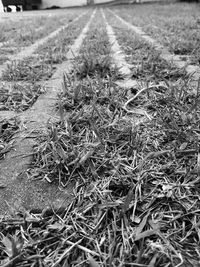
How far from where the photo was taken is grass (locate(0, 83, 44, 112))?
44.8 inches

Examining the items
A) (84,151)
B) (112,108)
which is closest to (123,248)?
(84,151)

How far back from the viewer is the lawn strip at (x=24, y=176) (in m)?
0.63

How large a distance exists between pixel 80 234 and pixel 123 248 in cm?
11

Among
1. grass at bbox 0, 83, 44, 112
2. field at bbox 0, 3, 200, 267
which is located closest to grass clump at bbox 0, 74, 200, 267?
field at bbox 0, 3, 200, 267

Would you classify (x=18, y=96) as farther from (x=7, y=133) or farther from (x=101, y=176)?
(x=101, y=176)

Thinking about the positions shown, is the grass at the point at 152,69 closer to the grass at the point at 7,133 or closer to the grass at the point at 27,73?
the grass at the point at 27,73

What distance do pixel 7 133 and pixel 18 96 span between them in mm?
391

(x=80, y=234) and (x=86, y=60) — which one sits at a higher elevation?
(x=86, y=60)

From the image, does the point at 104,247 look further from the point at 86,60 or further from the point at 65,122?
the point at 86,60

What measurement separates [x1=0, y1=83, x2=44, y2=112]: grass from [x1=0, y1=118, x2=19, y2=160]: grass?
141mm

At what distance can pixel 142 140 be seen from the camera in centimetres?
84

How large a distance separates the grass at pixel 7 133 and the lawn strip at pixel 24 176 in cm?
2

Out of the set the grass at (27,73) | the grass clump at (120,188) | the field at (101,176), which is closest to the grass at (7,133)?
the field at (101,176)

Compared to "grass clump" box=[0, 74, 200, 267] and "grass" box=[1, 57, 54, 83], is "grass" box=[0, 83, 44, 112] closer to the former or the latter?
"grass" box=[1, 57, 54, 83]
